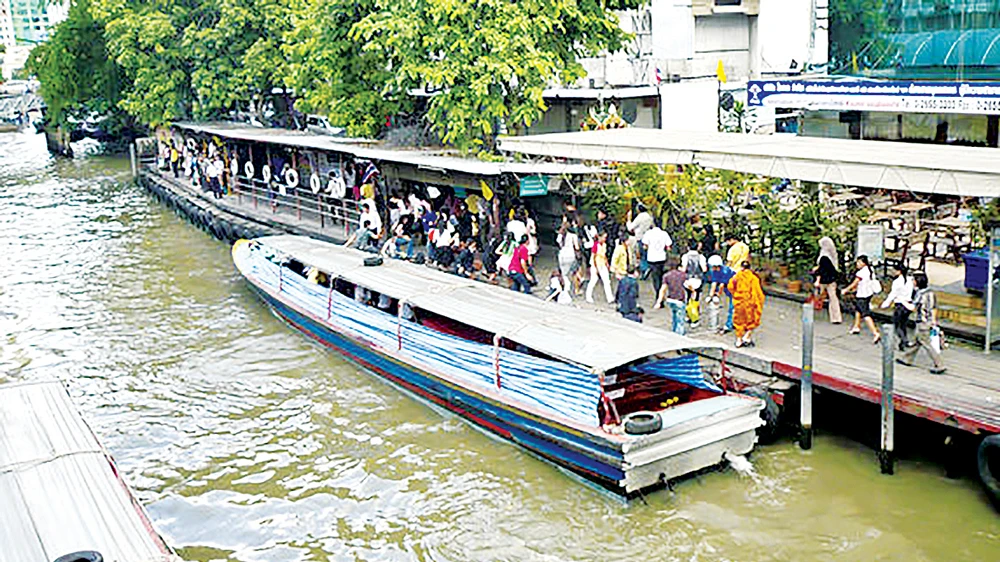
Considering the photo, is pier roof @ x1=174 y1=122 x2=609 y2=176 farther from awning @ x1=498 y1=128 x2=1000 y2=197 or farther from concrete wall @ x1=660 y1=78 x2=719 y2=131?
concrete wall @ x1=660 y1=78 x2=719 y2=131

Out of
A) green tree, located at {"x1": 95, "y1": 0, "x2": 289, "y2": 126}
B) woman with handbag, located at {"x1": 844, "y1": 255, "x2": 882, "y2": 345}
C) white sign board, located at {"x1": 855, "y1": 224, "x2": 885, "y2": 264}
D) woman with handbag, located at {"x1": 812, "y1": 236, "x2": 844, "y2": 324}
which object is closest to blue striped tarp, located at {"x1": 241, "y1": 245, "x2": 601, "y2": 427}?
woman with handbag, located at {"x1": 844, "y1": 255, "x2": 882, "y2": 345}

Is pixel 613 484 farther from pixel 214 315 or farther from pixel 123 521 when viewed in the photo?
pixel 214 315

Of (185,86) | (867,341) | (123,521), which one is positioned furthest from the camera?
(185,86)

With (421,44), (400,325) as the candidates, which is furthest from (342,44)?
(400,325)

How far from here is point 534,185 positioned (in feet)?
62.8

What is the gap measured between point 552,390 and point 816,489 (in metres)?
3.37

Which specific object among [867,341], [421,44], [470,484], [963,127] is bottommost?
[470,484]

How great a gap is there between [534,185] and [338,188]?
829cm

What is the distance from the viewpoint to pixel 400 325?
15.5 meters

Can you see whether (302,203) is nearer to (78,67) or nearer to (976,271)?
(976,271)

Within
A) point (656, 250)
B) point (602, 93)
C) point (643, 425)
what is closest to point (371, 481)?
point (643, 425)

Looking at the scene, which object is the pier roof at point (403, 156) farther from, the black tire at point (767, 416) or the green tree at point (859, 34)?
the green tree at point (859, 34)

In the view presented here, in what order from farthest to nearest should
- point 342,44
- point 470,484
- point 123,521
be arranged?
point 342,44
point 470,484
point 123,521

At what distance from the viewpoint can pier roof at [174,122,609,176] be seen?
1903cm
